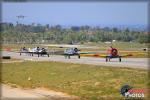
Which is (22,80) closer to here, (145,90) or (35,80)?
(35,80)

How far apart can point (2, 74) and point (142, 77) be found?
19.2 meters

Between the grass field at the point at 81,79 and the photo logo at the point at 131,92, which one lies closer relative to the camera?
the photo logo at the point at 131,92

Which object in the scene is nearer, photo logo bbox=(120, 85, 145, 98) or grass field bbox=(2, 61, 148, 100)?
photo logo bbox=(120, 85, 145, 98)

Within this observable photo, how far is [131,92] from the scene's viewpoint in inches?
1040

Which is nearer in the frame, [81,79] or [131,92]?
[131,92]

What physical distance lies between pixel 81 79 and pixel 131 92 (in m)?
A: 9.34

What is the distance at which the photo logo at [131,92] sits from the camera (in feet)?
83.8

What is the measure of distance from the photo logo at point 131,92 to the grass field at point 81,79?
0.41 metres

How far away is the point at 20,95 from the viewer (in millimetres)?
28547

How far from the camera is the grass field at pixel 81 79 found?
29.0 metres

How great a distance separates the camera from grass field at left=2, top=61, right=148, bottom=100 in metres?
29.0

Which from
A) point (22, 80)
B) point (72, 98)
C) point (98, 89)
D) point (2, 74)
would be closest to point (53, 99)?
point (72, 98)

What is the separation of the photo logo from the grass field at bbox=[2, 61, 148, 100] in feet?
1.34

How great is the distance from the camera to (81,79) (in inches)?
1380
